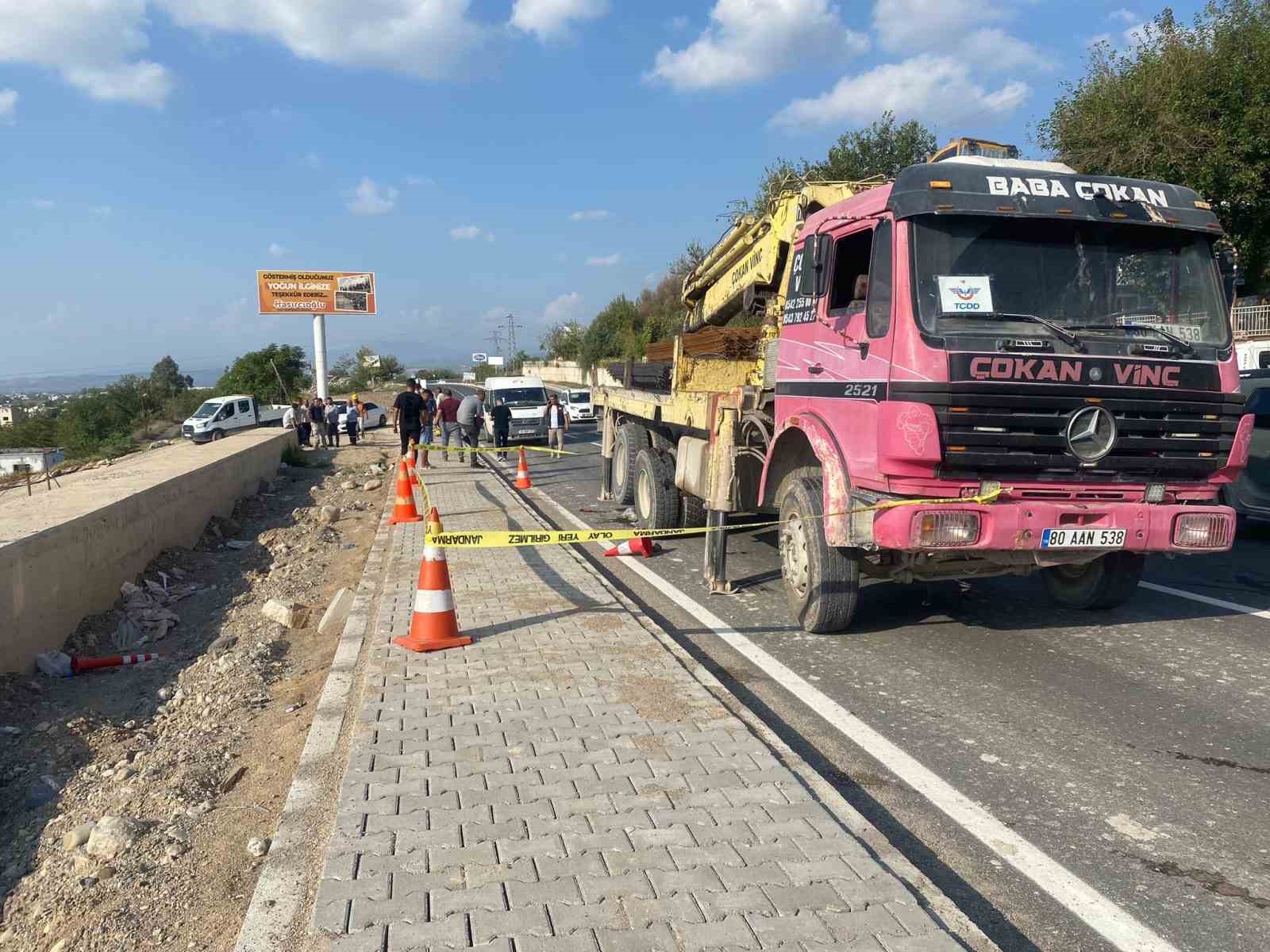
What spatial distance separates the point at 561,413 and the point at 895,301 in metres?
18.9

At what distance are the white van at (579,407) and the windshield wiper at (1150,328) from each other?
32572mm

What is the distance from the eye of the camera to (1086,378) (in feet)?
16.8

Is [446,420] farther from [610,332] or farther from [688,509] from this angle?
[610,332]

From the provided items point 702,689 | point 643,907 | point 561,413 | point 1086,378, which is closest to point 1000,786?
point 702,689

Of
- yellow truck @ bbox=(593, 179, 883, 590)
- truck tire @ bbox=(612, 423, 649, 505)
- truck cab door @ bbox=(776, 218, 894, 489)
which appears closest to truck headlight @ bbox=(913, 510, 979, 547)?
truck cab door @ bbox=(776, 218, 894, 489)

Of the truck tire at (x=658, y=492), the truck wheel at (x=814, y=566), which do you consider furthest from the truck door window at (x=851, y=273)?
the truck tire at (x=658, y=492)

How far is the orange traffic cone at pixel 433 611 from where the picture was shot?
19.1 ft

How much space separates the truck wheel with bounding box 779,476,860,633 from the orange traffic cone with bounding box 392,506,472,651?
233 cm

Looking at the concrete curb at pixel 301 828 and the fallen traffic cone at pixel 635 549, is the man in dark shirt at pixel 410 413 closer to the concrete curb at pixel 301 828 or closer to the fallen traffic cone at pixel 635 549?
the fallen traffic cone at pixel 635 549

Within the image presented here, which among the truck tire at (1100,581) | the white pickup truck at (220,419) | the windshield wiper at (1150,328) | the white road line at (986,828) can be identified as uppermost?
the windshield wiper at (1150,328)

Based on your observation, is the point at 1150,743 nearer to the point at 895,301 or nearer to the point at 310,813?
the point at 895,301

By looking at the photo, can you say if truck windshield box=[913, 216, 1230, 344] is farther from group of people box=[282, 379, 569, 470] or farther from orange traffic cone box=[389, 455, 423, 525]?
group of people box=[282, 379, 569, 470]

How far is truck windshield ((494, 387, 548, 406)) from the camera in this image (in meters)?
26.3

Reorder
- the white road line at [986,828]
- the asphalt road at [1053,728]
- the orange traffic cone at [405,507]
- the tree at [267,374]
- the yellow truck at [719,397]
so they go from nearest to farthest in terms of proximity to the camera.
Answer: the white road line at [986,828], the asphalt road at [1053,728], the yellow truck at [719,397], the orange traffic cone at [405,507], the tree at [267,374]
